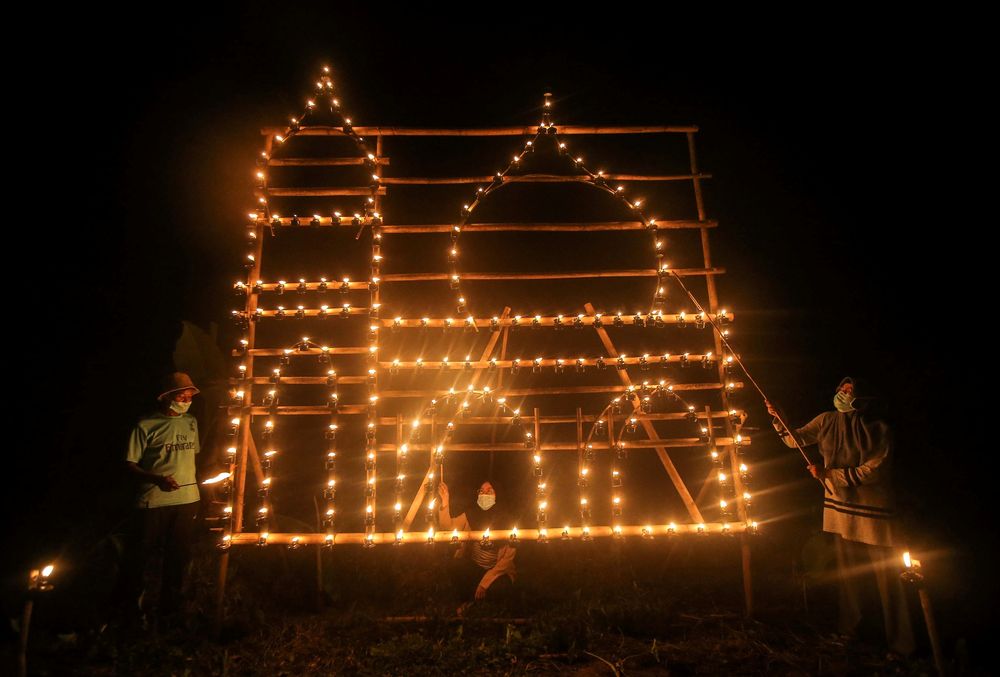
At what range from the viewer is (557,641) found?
3.56 metres

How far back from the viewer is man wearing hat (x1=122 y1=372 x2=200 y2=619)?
3.75 m

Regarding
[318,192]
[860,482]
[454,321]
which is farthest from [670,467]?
[318,192]

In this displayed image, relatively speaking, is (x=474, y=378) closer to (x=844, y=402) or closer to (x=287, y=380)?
(x=287, y=380)

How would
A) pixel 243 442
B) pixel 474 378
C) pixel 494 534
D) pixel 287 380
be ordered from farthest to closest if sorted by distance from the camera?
pixel 474 378 < pixel 287 380 < pixel 243 442 < pixel 494 534

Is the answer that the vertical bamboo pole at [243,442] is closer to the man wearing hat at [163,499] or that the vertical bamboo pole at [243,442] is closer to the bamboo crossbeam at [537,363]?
the man wearing hat at [163,499]

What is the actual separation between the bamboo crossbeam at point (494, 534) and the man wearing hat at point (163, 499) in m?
0.45

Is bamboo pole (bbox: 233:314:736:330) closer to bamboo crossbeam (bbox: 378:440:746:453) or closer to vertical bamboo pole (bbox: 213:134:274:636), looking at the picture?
vertical bamboo pole (bbox: 213:134:274:636)

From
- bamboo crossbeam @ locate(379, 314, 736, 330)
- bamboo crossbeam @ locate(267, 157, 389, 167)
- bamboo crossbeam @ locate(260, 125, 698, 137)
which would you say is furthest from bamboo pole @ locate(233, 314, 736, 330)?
bamboo crossbeam @ locate(260, 125, 698, 137)

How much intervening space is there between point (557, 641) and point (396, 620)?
4.39 feet

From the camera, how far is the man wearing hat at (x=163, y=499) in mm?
3746

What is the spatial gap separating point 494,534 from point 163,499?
8.99 ft

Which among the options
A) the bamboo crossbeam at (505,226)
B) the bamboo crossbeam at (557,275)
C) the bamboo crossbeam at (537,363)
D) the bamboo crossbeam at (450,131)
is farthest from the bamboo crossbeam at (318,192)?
the bamboo crossbeam at (537,363)

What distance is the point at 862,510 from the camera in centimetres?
365

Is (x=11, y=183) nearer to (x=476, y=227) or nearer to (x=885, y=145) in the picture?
(x=476, y=227)
